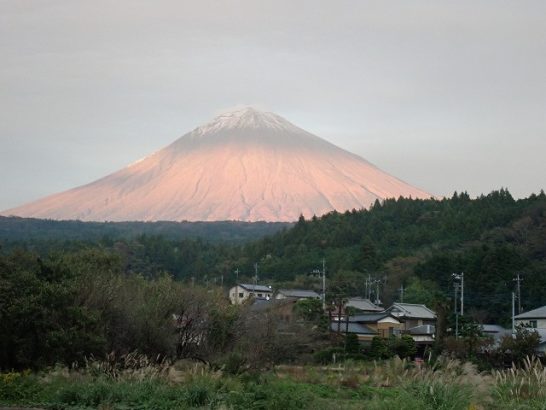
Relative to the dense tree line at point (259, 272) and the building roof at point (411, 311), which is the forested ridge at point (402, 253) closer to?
the dense tree line at point (259, 272)

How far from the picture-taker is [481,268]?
58500mm

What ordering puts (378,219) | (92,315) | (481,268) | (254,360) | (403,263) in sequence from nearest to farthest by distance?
(92,315) → (254,360) → (481,268) → (403,263) → (378,219)

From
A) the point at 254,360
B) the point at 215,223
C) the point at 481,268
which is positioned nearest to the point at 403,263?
the point at 481,268

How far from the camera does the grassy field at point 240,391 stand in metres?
14.0

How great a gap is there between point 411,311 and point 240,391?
39.4 meters

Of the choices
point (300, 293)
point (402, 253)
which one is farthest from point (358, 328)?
point (402, 253)

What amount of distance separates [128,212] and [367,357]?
136701 millimetres

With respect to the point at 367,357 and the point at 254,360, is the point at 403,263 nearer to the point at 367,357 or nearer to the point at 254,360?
the point at 367,357

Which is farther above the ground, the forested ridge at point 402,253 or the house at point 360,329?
the forested ridge at point 402,253

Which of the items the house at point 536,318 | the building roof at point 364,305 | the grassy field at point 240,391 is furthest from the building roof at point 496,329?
the grassy field at point 240,391

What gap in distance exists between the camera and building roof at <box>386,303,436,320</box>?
176ft

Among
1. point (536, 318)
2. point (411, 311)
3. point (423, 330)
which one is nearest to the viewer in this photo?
point (536, 318)

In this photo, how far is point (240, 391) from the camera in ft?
54.4

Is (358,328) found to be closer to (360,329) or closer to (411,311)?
(360,329)
